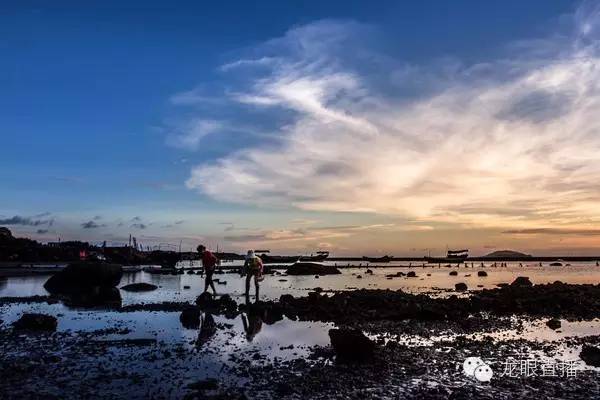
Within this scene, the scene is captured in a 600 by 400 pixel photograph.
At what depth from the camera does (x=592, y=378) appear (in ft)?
44.5

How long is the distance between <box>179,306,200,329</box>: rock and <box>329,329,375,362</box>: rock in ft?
26.0

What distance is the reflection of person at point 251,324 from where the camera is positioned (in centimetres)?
1964

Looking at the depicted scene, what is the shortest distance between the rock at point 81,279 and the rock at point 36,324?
66.5ft

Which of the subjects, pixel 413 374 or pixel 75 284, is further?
pixel 75 284

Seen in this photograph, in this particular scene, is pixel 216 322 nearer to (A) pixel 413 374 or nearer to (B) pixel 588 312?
(A) pixel 413 374

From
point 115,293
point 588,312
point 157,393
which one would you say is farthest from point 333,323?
point 115,293

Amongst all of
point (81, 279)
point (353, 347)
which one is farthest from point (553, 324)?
point (81, 279)

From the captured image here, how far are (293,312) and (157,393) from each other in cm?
1439

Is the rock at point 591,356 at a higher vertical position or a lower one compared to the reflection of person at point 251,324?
lower

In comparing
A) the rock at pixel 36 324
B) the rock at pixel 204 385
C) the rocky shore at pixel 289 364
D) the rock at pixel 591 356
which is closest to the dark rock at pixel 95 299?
the rocky shore at pixel 289 364

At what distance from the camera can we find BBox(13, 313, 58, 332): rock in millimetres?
20344

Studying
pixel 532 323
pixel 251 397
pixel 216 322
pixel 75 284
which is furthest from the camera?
pixel 75 284

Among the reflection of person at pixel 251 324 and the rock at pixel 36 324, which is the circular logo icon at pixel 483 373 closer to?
the reflection of person at pixel 251 324

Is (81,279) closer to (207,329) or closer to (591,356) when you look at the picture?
(207,329)
